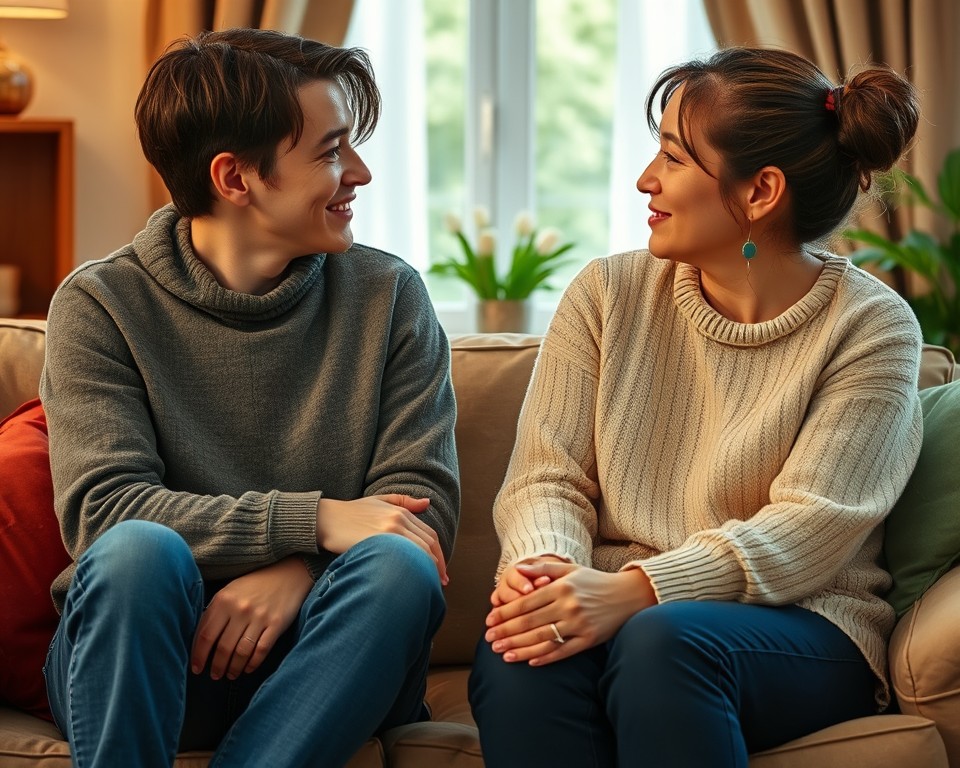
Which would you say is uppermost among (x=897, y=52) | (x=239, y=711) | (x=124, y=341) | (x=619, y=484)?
(x=897, y=52)

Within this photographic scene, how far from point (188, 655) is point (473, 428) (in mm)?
706

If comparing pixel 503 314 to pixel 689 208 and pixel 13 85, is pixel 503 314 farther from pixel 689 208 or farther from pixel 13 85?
pixel 689 208

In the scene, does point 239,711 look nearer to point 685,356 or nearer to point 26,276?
point 685,356

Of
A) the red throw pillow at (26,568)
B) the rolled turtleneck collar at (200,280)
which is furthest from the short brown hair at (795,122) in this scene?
the red throw pillow at (26,568)

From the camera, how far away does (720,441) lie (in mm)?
1704

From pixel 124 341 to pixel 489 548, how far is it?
26.7 inches

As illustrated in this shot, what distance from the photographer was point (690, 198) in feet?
5.63

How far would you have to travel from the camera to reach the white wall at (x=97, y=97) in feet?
12.3

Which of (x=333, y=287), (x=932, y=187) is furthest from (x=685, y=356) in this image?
(x=932, y=187)

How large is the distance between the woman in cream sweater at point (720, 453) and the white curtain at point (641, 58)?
2065mm

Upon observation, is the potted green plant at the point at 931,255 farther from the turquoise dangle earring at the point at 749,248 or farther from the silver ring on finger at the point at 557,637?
the silver ring on finger at the point at 557,637

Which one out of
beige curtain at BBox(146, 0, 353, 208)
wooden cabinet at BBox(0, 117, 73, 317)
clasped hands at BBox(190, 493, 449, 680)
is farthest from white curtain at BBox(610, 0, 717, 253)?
clasped hands at BBox(190, 493, 449, 680)

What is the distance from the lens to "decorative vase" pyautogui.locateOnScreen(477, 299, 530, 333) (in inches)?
132

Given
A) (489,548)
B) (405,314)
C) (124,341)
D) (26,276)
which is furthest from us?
(26,276)
